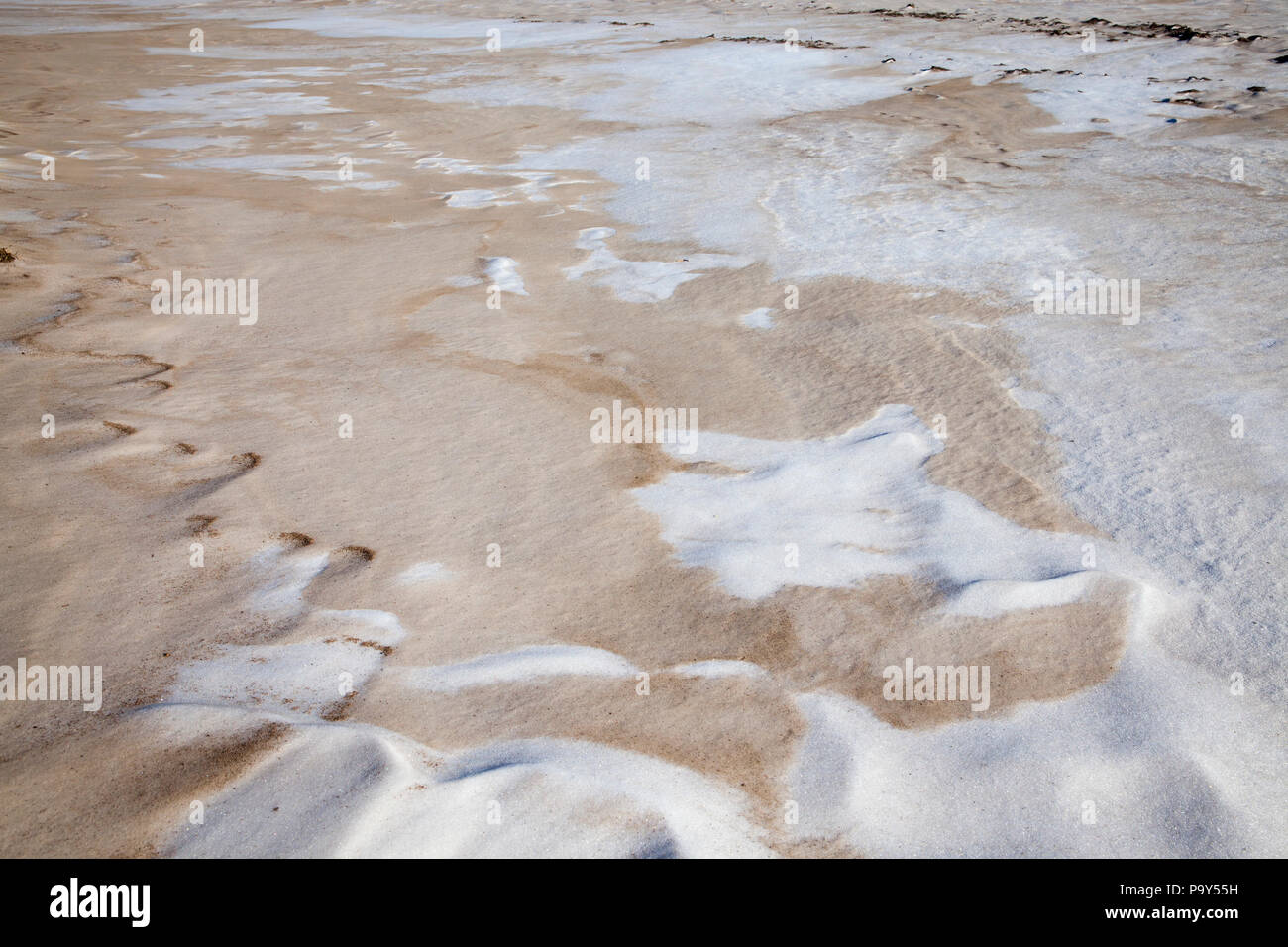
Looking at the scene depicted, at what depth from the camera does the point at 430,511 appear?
2.91 meters

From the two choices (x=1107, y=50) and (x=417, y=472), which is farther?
(x=1107, y=50)

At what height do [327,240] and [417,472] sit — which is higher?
[327,240]

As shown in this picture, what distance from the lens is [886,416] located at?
347 cm

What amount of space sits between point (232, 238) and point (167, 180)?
1.68 metres

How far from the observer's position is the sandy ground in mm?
1983

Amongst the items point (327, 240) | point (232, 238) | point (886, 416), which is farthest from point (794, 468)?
point (232, 238)

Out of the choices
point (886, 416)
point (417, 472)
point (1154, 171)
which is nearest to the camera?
point (417, 472)

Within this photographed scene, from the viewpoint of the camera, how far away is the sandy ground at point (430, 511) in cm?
198

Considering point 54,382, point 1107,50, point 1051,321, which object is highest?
point 1107,50

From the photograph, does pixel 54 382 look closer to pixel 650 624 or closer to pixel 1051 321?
pixel 650 624

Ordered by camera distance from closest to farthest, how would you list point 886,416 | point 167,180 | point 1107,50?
point 886,416 → point 167,180 → point 1107,50

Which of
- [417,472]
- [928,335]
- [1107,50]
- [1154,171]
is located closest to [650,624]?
[417,472]
